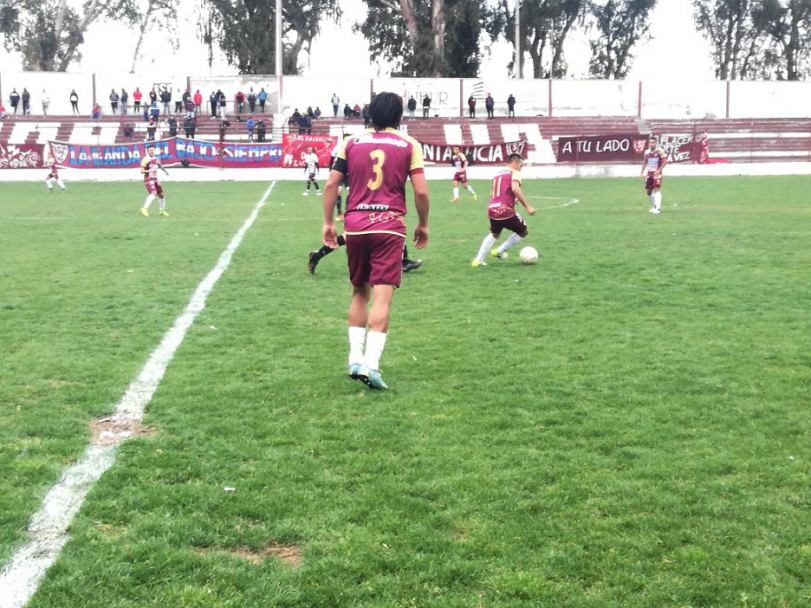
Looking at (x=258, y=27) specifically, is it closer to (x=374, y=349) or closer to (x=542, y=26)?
(x=542, y=26)

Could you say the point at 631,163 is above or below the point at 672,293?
above

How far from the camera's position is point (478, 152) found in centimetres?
3769

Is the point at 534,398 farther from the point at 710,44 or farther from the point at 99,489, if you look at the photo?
the point at 710,44

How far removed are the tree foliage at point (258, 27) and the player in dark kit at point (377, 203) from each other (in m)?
55.6

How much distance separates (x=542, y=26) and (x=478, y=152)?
32020 mm

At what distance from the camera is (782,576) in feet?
10.5

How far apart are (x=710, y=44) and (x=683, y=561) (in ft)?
260

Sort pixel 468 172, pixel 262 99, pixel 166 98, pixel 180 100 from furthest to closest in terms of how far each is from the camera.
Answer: pixel 180 100 < pixel 262 99 < pixel 166 98 < pixel 468 172

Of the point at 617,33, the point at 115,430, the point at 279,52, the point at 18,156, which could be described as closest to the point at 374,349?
A: the point at 115,430

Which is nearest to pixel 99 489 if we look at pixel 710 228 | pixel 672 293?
pixel 672 293

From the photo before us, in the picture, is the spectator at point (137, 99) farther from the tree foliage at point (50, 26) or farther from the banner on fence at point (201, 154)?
the tree foliage at point (50, 26)

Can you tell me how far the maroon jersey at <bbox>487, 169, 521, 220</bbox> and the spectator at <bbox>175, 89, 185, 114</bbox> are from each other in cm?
3557

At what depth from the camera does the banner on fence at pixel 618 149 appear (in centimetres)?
3656

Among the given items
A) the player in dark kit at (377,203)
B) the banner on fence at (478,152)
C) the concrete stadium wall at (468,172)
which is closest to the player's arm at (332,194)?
the player in dark kit at (377,203)
